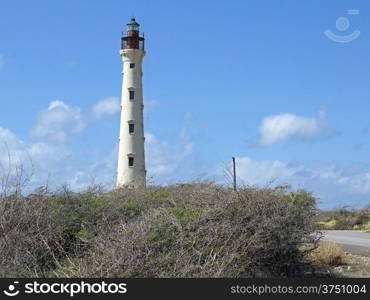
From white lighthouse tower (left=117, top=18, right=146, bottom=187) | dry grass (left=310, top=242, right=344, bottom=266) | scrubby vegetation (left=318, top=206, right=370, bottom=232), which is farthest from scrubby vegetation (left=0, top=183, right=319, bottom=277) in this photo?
white lighthouse tower (left=117, top=18, right=146, bottom=187)

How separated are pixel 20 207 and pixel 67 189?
1.92m

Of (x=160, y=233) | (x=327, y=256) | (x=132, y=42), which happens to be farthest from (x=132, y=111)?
(x=160, y=233)

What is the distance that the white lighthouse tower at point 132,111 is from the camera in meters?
36.3

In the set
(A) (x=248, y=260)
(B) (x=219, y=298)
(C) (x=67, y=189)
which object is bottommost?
(B) (x=219, y=298)

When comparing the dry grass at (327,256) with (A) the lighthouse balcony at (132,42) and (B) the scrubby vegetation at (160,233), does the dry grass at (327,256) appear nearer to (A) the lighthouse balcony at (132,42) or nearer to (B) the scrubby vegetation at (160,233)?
(B) the scrubby vegetation at (160,233)

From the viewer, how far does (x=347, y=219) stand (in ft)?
116

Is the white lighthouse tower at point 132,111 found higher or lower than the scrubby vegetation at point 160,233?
higher

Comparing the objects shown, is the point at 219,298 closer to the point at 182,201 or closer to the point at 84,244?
the point at 84,244

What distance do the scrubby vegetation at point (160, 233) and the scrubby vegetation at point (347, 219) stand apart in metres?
17.8

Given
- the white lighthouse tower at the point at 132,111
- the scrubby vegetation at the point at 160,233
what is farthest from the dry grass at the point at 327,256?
the white lighthouse tower at the point at 132,111

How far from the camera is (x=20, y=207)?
13844 mm

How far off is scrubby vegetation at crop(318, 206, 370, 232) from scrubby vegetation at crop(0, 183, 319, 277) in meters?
17.8

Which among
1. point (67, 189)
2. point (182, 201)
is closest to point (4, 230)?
point (67, 189)

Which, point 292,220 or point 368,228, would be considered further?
point 368,228
